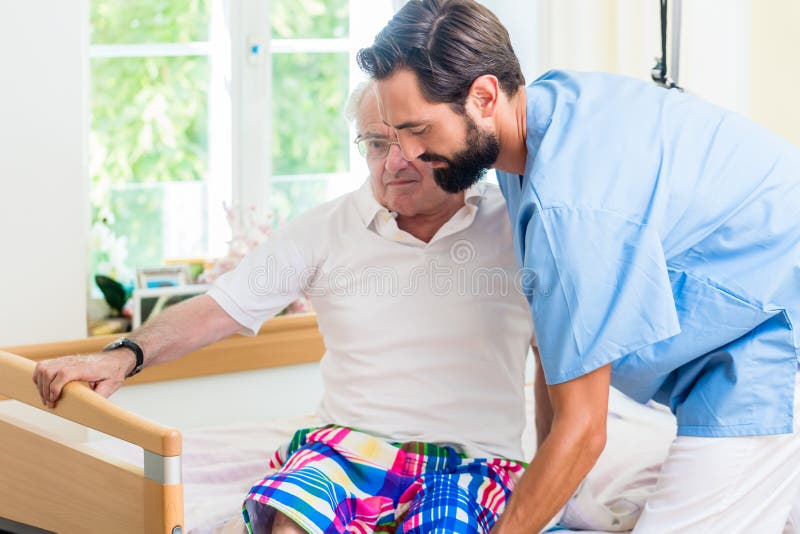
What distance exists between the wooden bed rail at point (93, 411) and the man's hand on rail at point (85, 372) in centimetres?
2

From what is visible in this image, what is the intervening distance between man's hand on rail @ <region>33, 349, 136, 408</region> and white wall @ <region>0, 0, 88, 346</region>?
93 centimetres

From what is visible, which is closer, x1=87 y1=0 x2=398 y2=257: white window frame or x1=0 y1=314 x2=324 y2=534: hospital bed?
x1=0 y1=314 x2=324 y2=534: hospital bed

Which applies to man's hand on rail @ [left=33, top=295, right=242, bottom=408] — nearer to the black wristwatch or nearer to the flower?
the black wristwatch

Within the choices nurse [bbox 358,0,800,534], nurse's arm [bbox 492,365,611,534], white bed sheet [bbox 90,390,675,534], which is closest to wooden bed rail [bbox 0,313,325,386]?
white bed sheet [bbox 90,390,675,534]

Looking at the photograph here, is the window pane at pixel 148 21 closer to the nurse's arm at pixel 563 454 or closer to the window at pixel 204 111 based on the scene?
the window at pixel 204 111

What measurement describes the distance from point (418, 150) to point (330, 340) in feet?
1.66

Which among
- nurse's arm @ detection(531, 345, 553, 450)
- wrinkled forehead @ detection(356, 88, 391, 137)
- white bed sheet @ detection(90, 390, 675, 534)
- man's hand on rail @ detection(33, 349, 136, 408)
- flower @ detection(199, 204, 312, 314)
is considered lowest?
white bed sheet @ detection(90, 390, 675, 534)

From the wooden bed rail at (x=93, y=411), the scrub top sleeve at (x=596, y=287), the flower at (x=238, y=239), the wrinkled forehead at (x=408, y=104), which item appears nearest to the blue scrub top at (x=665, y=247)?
the scrub top sleeve at (x=596, y=287)

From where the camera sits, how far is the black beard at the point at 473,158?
4.54 ft

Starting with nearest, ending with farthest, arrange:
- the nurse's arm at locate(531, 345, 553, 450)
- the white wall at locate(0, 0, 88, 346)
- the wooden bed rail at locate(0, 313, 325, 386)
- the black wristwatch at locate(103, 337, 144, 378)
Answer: the black wristwatch at locate(103, 337, 144, 378) < the nurse's arm at locate(531, 345, 553, 450) < the white wall at locate(0, 0, 88, 346) < the wooden bed rail at locate(0, 313, 325, 386)

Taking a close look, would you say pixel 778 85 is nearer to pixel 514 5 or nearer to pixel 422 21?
pixel 514 5

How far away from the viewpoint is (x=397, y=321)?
1.72m

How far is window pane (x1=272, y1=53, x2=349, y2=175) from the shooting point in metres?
2.93

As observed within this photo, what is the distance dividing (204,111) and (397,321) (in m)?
1.37
